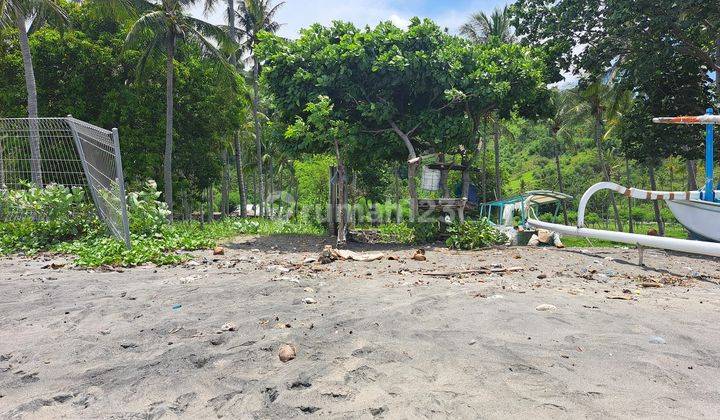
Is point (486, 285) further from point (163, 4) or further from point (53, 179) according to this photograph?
point (163, 4)

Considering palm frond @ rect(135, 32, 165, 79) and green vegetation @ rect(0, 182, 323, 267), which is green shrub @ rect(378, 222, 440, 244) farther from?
palm frond @ rect(135, 32, 165, 79)

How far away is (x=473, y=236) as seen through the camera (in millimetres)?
9828

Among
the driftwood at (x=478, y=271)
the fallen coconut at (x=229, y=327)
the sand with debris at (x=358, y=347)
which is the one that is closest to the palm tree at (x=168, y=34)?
the sand with debris at (x=358, y=347)

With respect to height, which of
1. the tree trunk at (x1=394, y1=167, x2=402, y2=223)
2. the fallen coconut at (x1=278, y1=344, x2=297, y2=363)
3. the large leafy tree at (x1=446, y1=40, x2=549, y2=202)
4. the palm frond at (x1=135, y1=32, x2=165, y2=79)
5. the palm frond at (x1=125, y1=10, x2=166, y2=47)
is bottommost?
the fallen coconut at (x1=278, y1=344, x2=297, y2=363)

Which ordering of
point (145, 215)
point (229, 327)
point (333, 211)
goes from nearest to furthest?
point (229, 327) → point (145, 215) → point (333, 211)

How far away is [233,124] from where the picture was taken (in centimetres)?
2183

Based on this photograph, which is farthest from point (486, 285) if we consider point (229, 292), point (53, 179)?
point (53, 179)

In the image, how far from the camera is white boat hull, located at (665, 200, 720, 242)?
28.0 feet

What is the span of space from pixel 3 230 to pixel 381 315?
836 cm

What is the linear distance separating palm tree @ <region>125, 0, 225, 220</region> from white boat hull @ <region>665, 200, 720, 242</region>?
15512 millimetres

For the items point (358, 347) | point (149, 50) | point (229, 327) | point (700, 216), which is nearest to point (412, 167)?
point (700, 216)

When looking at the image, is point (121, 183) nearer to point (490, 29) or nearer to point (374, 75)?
point (374, 75)

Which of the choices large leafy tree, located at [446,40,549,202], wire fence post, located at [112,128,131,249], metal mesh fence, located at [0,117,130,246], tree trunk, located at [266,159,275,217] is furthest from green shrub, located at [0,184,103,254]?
tree trunk, located at [266,159,275,217]

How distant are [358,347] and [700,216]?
8286 millimetres
